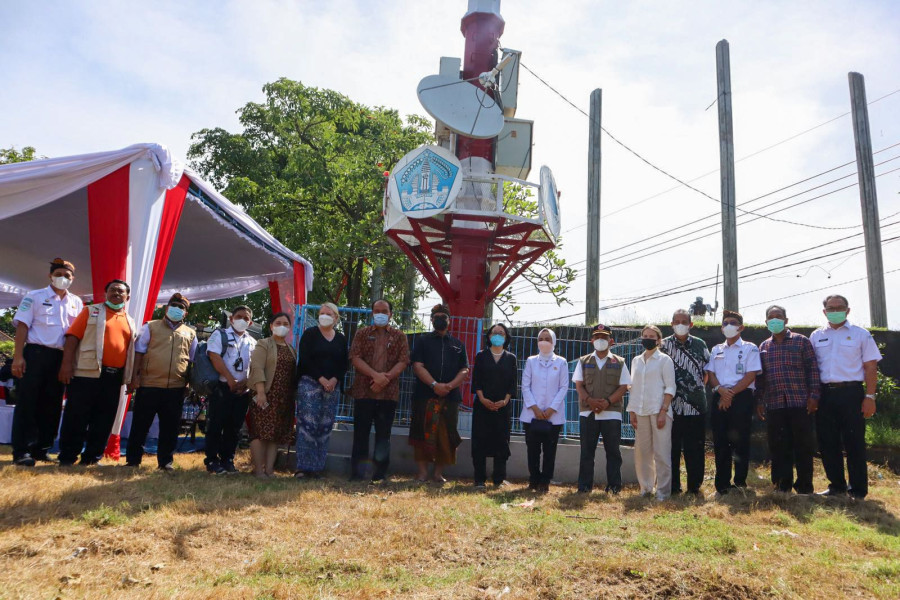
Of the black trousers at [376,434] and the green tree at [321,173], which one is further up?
the green tree at [321,173]

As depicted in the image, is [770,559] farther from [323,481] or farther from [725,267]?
[725,267]

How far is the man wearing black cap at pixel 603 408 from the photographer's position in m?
6.18

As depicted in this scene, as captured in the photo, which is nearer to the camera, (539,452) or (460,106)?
(539,452)

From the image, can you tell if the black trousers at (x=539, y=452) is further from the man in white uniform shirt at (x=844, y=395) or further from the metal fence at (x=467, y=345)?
the man in white uniform shirt at (x=844, y=395)

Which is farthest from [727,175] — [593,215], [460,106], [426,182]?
[426,182]

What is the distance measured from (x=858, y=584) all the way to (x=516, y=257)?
27.3 feet

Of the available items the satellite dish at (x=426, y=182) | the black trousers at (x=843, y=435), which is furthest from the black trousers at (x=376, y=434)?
the satellite dish at (x=426, y=182)

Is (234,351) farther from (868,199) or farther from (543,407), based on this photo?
(868,199)

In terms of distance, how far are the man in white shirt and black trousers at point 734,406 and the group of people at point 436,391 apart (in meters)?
0.01

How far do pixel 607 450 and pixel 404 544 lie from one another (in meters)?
3.00

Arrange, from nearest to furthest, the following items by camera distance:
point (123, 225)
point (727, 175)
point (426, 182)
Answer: point (123, 225) < point (426, 182) < point (727, 175)

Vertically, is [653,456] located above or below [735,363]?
below

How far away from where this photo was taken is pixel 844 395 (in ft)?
18.7

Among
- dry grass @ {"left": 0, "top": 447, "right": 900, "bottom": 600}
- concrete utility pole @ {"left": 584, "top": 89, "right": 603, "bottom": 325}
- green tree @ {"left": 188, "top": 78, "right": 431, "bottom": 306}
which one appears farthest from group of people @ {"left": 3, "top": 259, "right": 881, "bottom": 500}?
green tree @ {"left": 188, "top": 78, "right": 431, "bottom": 306}
